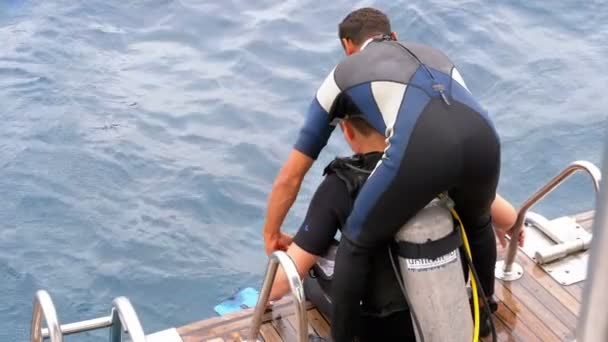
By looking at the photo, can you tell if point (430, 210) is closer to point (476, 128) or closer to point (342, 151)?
point (476, 128)

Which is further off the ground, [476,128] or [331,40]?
[476,128]

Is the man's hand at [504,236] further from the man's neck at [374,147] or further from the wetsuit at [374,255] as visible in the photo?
the man's neck at [374,147]

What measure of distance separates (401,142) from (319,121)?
470 millimetres

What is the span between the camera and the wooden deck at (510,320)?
13.3ft

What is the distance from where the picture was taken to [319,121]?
134 inches

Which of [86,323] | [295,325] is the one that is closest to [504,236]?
[295,325]

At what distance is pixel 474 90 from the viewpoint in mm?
9430

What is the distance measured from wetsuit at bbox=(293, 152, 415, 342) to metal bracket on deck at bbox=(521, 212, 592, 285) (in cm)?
131

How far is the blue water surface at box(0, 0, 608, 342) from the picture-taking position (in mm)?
6848

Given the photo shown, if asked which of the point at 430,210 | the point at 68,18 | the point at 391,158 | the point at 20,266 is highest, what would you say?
the point at 391,158

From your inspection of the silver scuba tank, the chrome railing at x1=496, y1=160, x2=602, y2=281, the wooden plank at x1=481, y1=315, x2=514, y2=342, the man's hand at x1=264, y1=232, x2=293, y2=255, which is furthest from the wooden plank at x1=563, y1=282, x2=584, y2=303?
the man's hand at x1=264, y1=232, x2=293, y2=255

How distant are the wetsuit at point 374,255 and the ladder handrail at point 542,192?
94 cm

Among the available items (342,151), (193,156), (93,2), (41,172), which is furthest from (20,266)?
(93,2)

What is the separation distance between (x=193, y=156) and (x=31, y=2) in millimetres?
5351
